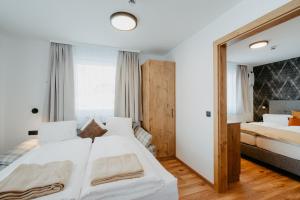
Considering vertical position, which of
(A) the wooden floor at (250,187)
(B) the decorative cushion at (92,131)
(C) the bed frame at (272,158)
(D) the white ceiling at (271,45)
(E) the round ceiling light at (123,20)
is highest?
(D) the white ceiling at (271,45)

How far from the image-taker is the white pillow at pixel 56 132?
2.33 metres

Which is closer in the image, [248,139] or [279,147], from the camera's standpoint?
[279,147]

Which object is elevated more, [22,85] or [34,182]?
[22,85]

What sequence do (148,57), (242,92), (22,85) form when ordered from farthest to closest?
(242,92) → (148,57) → (22,85)

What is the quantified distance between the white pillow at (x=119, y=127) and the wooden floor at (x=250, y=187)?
1102mm

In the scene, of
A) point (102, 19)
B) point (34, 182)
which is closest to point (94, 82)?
point (102, 19)

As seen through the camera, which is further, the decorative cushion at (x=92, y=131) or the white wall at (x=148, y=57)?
the white wall at (x=148, y=57)

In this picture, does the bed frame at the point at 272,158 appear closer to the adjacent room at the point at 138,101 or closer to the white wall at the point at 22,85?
the adjacent room at the point at 138,101

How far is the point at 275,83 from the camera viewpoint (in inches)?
168

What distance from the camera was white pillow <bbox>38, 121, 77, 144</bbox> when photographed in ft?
7.64

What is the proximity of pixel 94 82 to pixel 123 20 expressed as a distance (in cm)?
154

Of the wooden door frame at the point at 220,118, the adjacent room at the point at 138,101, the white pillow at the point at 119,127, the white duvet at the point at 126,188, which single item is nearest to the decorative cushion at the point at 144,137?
the adjacent room at the point at 138,101

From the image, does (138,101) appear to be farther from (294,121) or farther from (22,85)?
(294,121)

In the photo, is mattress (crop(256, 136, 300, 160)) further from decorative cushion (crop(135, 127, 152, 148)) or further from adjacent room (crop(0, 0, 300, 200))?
decorative cushion (crop(135, 127, 152, 148))
